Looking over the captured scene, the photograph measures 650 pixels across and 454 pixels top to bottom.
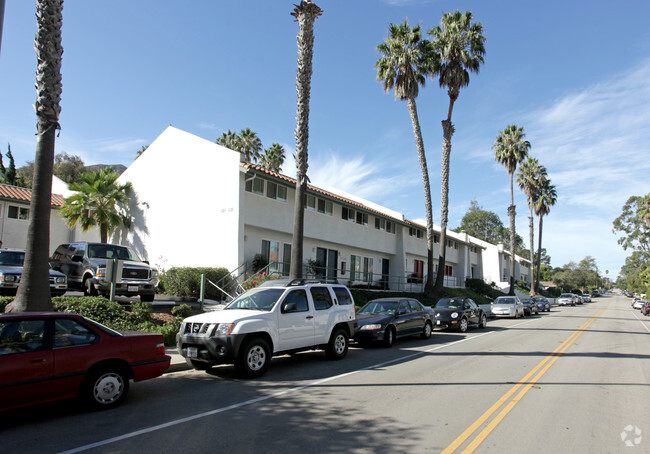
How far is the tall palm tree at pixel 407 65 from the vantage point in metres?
27.8

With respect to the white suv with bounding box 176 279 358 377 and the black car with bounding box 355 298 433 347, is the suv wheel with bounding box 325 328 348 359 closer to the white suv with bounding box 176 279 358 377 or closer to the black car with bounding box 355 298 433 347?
the white suv with bounding box 176 279 358 377

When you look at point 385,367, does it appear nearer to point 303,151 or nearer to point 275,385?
point 275,385

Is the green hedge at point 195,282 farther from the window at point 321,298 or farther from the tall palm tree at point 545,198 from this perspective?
the tall palm tree at point 545,198

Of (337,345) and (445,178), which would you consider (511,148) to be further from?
(337,345)

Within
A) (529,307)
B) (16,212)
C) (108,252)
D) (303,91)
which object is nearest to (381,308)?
(303,91)

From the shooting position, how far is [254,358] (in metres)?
8.52

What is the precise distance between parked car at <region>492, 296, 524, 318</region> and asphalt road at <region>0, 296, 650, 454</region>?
1902 cm

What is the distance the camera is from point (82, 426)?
18.3 ft

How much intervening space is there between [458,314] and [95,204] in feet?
63.1

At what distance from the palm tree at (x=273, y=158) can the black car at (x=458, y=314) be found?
26.0 metres

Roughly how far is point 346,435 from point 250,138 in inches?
1494

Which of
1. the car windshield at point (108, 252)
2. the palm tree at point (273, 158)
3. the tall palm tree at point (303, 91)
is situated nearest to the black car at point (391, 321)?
the tall palm tree at point (303, 91)

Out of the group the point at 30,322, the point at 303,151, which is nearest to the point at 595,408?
the point at 30,322

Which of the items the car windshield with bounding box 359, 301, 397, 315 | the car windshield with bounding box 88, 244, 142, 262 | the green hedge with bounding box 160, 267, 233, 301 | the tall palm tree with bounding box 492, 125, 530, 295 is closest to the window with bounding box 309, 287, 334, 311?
the car windshield with bounding box 359, 301, 397, 315
